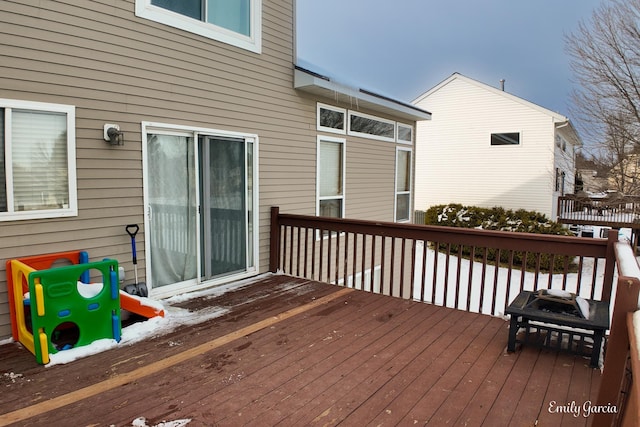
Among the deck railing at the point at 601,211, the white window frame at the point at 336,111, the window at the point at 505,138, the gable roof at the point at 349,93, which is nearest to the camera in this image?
the gable roof at the point at 349,93

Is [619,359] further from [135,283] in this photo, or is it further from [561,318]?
[135,283]

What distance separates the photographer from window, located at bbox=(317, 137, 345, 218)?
6.42m

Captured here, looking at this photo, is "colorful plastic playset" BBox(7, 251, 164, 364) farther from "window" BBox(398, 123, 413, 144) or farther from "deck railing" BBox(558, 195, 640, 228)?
"deck railing" BBox(558, 195, 640, 228)

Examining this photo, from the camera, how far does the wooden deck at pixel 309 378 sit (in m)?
2.19

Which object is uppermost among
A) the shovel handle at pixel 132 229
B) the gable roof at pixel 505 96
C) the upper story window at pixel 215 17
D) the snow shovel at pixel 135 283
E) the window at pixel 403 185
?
the gable roof at pixel 505 96

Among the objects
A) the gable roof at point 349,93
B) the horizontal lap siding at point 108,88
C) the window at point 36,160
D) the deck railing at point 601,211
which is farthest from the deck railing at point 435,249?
the deck railing at point 601,211

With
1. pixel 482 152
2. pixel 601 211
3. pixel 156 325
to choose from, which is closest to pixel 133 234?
pixel 156 325

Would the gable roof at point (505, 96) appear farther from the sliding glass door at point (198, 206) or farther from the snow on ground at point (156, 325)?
the snow on ground at point (156, 325)

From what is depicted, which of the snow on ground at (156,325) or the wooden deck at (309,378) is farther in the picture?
the snow on ground at (156,325)

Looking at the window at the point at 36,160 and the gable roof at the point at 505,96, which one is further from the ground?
the gable roof at the point at 505,96

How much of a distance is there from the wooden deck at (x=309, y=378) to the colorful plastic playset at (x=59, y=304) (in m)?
0.17

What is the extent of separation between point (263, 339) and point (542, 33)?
65.9 ft

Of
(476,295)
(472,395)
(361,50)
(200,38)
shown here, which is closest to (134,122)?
(200,38)

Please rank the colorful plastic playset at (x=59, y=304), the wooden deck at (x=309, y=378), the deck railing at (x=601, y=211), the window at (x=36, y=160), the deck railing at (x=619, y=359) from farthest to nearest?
Answer: the deck railing at (x=601, y=211) → the window at (x=36, y=160) → the colorful plastic playset at (x=59, y=304) → the wooden deck at (x=309, y=378) → the deck railing at (x=619, y=359)
